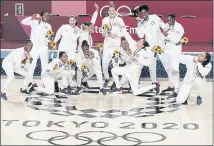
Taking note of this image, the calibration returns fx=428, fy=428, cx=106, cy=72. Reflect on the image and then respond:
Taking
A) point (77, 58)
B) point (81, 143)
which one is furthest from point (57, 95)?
point (81, 143)

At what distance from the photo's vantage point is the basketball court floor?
6301mm

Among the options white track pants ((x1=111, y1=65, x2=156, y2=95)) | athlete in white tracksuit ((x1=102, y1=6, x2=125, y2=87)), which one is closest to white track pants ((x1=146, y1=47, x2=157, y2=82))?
white track pants ((x1=111, y1=65, x2=156, y2=95))

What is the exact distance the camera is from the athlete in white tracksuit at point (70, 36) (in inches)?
412

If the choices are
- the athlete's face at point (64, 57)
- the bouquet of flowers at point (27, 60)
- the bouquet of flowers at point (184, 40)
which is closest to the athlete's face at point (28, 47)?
the bouquet of flowers at point (27, 60)

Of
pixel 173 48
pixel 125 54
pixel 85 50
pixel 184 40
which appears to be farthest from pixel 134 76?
pixel 184 40

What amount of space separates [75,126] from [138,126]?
Result: 104cm

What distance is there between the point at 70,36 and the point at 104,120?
360 centimetres

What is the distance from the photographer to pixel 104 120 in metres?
7.50

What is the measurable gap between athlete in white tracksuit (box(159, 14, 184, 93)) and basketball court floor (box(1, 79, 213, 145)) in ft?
2.02

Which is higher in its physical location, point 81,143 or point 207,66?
point 207,66

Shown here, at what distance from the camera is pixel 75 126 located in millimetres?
7039

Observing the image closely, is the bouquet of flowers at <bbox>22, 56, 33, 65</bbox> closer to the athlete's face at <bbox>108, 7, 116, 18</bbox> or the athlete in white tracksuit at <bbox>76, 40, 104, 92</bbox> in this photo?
the athlete in white tracksuit at <bbox>76, 40, 104, 92</bbox>

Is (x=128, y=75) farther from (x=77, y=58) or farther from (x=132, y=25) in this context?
(x=132, y=25)

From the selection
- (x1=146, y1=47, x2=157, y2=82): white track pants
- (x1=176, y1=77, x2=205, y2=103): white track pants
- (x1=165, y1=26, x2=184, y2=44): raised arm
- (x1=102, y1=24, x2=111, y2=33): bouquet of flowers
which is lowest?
(x1=176, y1=77, x2=205, y2=103): white track pants
